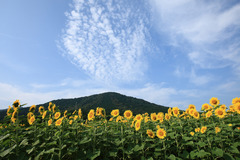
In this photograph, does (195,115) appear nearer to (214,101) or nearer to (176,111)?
(176,111)

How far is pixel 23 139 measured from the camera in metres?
3.61

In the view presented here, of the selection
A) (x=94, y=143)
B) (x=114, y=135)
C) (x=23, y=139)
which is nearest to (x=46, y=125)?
(x=23, y=139)

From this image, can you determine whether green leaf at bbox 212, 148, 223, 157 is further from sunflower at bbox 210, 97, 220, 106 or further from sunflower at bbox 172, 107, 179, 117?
sunflower at bbox 210, 97, 220, 106

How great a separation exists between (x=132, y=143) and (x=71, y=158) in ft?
5.73

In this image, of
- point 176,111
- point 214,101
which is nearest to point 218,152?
point 176,111

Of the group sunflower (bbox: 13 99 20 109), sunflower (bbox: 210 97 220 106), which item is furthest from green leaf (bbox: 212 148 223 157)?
sunflower (bbox: 13 99 20 109)

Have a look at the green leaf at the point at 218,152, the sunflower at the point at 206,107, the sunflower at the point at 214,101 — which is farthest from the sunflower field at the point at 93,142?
the sunflower at the point at 214,101

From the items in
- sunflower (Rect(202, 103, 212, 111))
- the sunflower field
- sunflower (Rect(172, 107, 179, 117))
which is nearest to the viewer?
the sunflower field

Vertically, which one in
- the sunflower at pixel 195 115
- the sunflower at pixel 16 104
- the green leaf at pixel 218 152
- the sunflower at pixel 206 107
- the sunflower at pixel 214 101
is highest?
the sunflower at pixel 214 101

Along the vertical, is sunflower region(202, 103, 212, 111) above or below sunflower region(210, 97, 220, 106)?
below

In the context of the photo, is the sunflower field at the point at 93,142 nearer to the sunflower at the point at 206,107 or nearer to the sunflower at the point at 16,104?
the sunflower at the point at 16,104

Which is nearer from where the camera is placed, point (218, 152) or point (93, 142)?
point (218, 152)

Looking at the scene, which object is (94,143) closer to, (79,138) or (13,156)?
(79,138)

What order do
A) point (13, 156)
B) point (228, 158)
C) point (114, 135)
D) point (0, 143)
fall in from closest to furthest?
point (0, 143) < point (13, 156) < point (228, 158) < point (114, 135)
